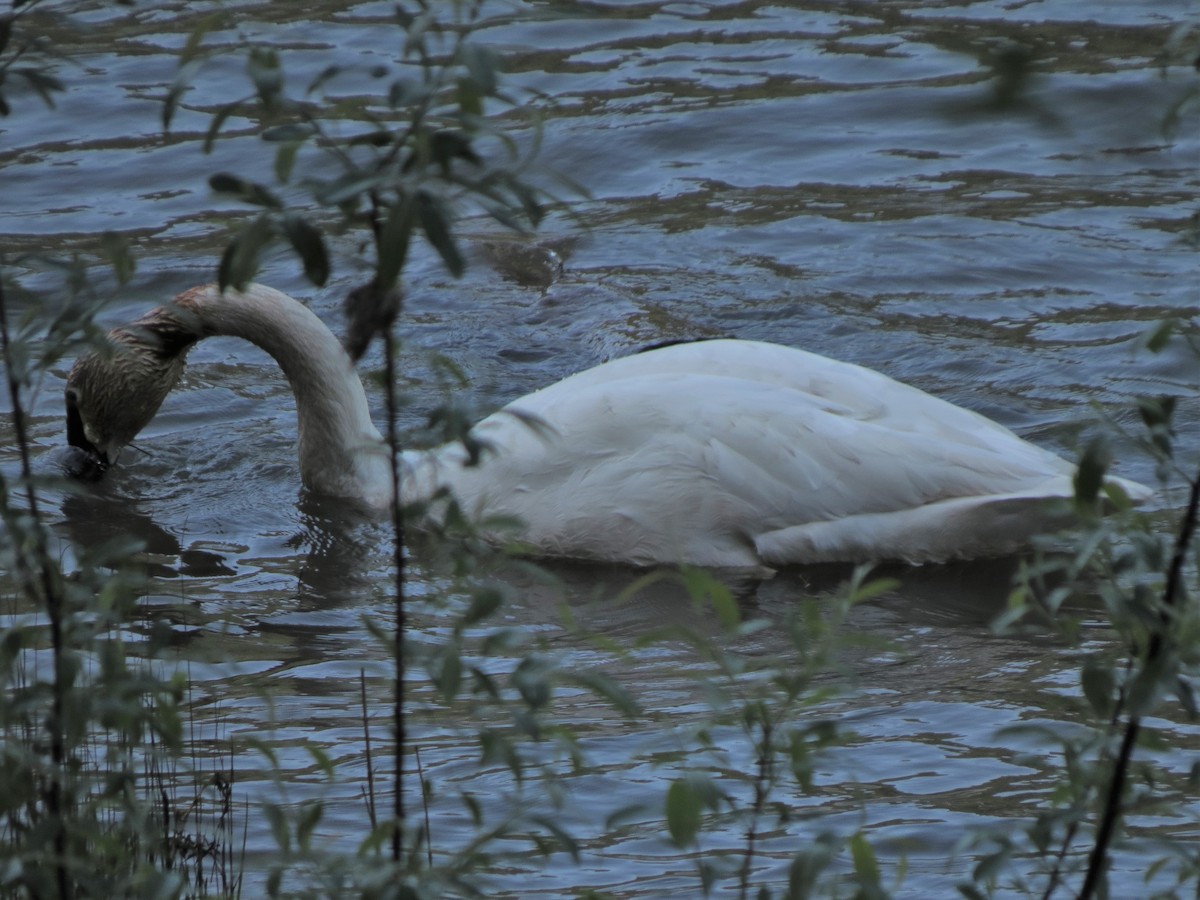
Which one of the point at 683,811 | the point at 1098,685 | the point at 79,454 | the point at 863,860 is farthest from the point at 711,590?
the point at 79,454

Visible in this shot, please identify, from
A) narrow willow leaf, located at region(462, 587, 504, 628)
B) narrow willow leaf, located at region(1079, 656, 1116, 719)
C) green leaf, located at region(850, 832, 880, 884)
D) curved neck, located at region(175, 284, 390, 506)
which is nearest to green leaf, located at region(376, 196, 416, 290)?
narrow willow leaf, located at region(462, 587, 504, 628)

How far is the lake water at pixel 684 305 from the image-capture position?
180 inches

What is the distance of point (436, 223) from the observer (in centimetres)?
216

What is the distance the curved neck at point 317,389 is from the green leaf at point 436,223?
5.47 metres

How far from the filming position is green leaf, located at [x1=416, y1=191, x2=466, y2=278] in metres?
2.16

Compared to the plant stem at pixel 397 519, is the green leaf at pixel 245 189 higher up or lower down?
higher up

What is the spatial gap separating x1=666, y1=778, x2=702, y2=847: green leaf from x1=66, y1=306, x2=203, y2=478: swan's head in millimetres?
5882

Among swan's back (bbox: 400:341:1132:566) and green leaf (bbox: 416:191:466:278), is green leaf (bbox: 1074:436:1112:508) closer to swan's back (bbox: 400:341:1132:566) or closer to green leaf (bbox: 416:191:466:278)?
green leaf (bbox: 416:191:466:278)

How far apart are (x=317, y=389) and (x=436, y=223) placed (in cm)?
564

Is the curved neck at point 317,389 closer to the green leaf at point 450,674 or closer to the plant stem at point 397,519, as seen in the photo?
the plant stem at point 397,519

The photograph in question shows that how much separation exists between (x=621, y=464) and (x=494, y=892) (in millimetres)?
2506

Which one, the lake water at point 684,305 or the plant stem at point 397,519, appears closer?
the plant stem at point 397,519

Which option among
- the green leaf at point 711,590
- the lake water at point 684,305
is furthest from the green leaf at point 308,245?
the green leaf at point 711,590

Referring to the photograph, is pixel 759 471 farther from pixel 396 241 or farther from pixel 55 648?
pixel 396 241
